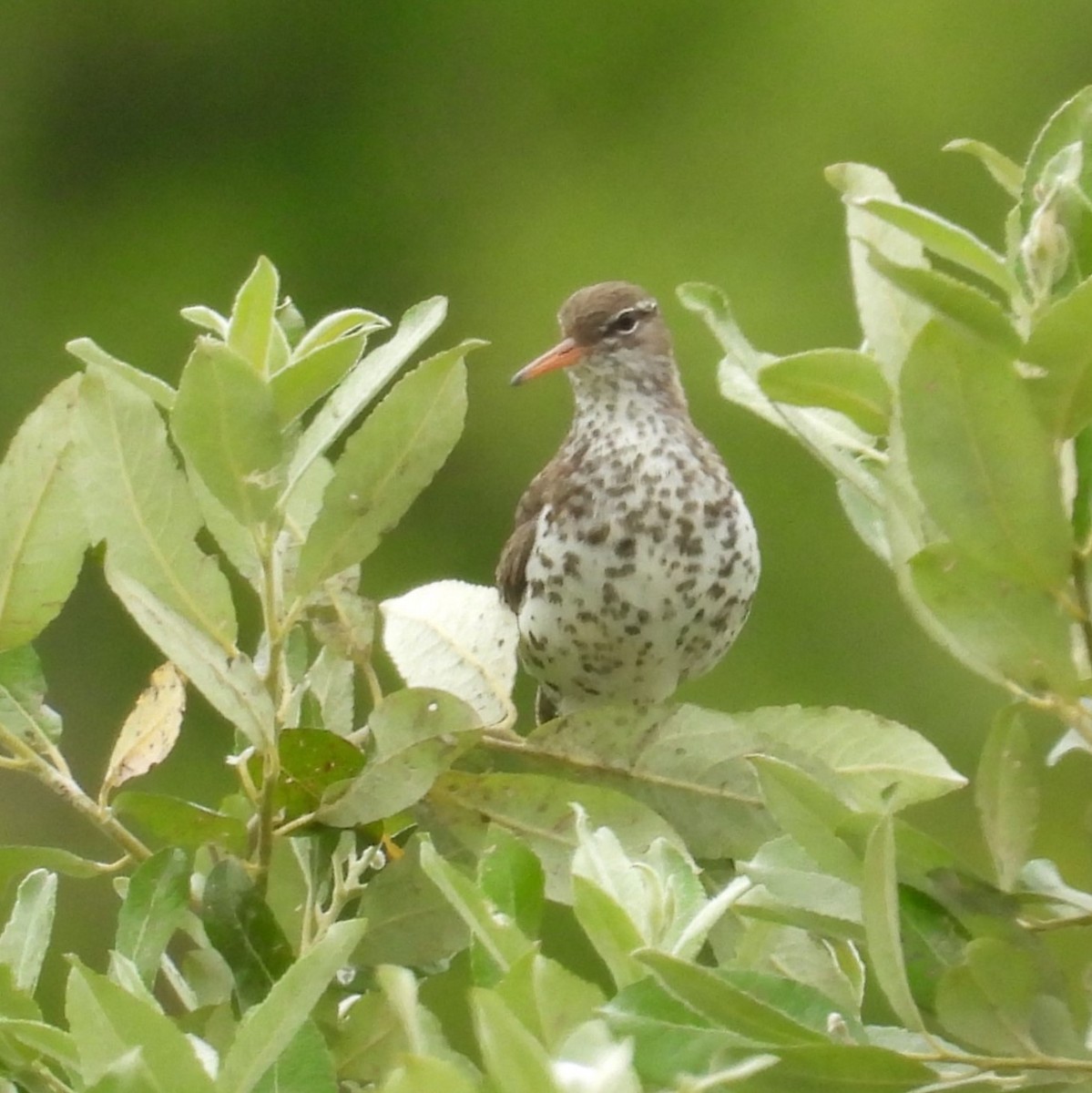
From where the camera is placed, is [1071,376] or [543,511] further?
[543,511]

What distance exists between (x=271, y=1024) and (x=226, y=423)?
1.01 ft

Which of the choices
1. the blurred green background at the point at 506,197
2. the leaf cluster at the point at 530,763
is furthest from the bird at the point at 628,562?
the blurred green background at the point at 506,197

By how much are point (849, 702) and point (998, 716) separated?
3889 mm

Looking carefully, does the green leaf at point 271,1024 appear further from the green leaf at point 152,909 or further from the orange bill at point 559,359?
the orange bill at point 559,359

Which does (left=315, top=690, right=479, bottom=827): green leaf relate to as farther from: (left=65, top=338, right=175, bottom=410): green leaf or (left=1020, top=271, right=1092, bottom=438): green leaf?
(left=1020, top=271, right=1092, bottom=438): green leaf

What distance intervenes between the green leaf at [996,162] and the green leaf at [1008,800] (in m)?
0.23

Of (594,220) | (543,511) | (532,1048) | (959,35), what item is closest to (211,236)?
(594,220)

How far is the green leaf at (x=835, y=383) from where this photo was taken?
867 mm

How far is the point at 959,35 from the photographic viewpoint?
5.57 metres

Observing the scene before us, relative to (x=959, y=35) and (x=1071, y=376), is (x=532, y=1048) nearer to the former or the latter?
(x=1071, y=376)

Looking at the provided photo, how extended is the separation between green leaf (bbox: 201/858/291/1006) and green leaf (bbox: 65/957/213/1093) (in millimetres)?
247

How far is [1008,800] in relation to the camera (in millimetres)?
902

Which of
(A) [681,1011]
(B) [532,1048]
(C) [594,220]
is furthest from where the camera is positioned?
(C) [594,220]

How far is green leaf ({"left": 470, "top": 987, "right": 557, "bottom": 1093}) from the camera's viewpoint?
0.64 metres
